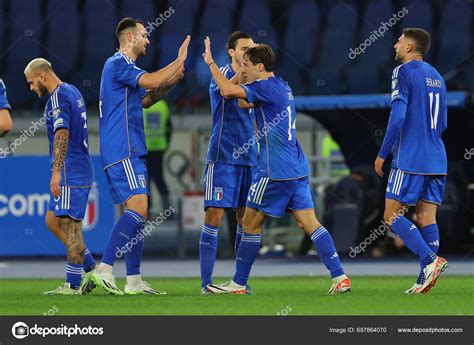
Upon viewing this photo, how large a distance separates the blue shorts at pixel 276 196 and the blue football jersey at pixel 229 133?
44 cm

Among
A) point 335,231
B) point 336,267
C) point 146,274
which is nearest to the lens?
point 336,267

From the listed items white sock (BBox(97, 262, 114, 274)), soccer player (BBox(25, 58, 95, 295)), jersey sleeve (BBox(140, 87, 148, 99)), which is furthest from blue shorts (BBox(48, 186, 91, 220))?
jersey sleeve (BBox(140, 87, 148, 99))

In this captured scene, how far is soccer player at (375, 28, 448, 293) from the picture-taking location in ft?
27.7

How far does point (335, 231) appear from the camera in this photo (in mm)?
14219

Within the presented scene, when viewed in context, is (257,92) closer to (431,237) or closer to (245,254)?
(245,254)

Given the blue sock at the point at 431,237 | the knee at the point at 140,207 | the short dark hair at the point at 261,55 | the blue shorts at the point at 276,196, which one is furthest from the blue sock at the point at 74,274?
the blue sock at the point at 431,237

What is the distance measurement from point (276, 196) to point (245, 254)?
0.48m

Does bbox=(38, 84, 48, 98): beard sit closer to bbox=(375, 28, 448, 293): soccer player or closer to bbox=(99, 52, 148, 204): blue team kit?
bbox=(99, 52, 148, 204): blue team kit

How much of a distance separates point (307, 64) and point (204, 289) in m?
6.10

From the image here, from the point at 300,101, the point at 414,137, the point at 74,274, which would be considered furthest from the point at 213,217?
the point at 300,101

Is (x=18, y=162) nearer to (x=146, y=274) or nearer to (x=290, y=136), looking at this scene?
(x=146, y=274)

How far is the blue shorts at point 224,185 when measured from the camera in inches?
343

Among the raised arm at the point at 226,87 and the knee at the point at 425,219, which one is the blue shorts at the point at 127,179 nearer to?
the raised arm at the point at 226,87
